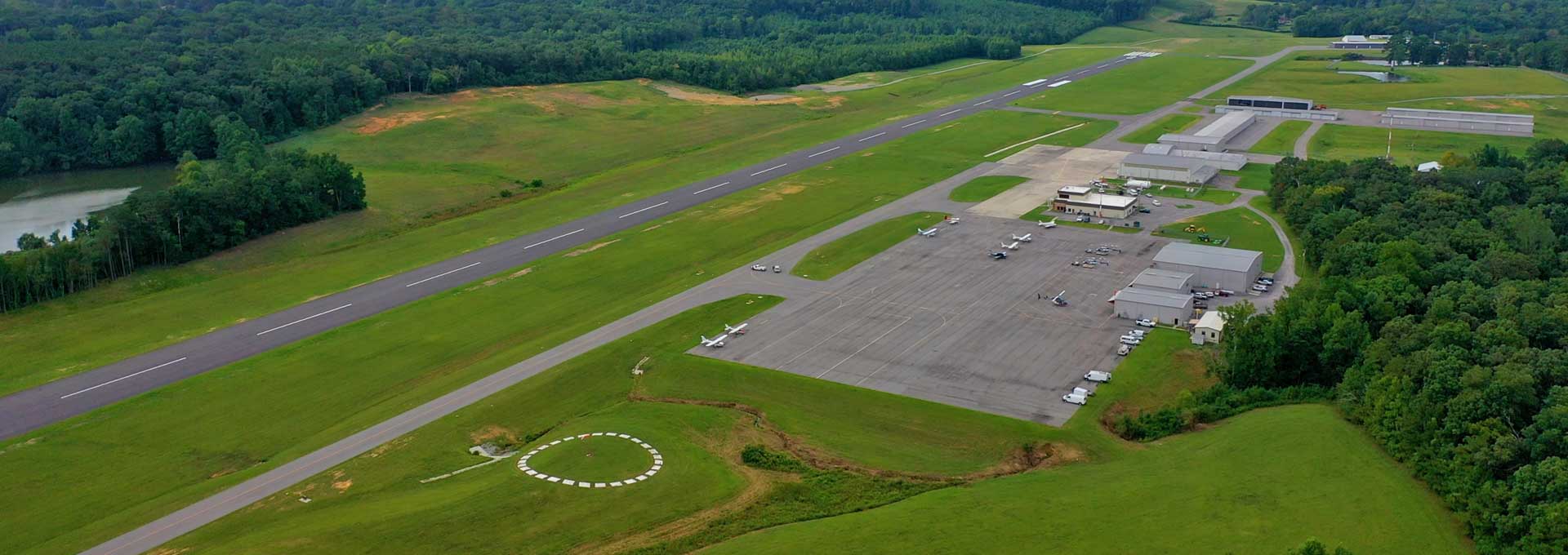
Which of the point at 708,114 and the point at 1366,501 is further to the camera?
the point at 708,114

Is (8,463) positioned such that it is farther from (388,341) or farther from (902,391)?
(902,391)

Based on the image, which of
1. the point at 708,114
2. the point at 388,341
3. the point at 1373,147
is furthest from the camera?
the point at 708,114

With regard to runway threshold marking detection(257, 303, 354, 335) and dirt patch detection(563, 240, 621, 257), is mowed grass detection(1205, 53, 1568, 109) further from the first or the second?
runway threshold marking detection(257, 303, 354, 335)

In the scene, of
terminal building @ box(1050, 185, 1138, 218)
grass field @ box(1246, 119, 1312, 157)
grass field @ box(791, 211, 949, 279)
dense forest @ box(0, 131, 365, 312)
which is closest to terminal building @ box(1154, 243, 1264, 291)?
terminal building @ box(1050, 185, 1138, 218)

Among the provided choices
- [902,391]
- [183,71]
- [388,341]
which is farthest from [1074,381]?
[183,71]

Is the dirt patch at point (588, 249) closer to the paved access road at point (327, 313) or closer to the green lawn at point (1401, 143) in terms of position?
the paved access road at point (327, 313)

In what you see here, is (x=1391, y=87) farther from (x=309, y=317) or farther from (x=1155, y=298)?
(x=309, y=317)
